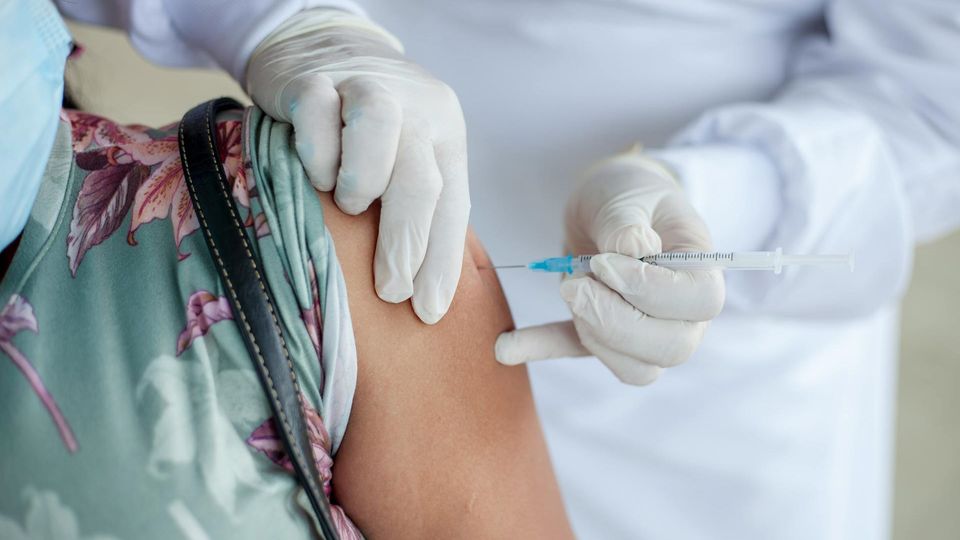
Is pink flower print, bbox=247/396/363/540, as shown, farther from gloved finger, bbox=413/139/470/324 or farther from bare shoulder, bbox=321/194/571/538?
gloved finger, bbox=413/139/470/324

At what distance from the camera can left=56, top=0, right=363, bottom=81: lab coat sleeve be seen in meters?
1.14

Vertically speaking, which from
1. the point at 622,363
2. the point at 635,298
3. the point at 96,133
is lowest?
the point at 622,363

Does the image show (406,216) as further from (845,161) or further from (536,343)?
(845,161)

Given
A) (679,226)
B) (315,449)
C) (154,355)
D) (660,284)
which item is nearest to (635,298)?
(660,284)

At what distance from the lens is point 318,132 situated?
0.83m

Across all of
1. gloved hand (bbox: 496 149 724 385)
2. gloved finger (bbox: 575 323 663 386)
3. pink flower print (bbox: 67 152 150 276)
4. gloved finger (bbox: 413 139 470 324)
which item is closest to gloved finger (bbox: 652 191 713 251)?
gloved hand (bbox: 496 149 724 385)

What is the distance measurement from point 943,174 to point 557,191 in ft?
2.12

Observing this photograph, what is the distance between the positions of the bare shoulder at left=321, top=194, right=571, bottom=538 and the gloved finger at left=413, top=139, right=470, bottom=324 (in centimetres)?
2

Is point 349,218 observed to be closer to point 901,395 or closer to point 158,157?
point 158,157

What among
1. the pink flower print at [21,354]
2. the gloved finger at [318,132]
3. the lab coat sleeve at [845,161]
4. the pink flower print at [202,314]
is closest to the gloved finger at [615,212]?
the lab coat sleeve at [845,161]

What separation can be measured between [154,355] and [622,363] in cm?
55

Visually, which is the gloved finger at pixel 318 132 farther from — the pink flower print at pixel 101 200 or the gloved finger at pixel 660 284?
the gloved finger at pixel 660 284

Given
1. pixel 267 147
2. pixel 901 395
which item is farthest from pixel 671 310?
pixel 901 395

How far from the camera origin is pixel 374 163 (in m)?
0.82
